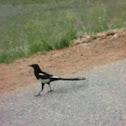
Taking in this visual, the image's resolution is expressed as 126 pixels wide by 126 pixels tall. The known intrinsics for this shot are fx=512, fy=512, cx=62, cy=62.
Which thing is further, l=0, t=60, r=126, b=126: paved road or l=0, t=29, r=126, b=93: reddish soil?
l=0, t=29, r=126, b=93: reddish soil

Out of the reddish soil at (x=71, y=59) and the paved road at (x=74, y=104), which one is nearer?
the paved road at (x=74, y=104)

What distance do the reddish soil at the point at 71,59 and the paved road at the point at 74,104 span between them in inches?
22.2

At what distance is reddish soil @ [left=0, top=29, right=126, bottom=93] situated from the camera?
9.96 metres

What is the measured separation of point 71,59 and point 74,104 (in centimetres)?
311

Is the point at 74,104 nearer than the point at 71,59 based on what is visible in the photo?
Yes

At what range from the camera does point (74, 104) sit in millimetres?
8047

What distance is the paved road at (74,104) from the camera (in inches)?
291

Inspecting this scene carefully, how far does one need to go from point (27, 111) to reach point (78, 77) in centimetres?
177

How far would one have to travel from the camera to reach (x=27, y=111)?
315 inches

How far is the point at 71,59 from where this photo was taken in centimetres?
1107

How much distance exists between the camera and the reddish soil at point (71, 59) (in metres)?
9.96

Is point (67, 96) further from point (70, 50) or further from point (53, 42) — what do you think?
point (53, 42)

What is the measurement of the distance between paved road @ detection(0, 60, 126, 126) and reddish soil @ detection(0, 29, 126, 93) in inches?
22.2

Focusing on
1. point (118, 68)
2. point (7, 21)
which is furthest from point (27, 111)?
point (7, 21)
